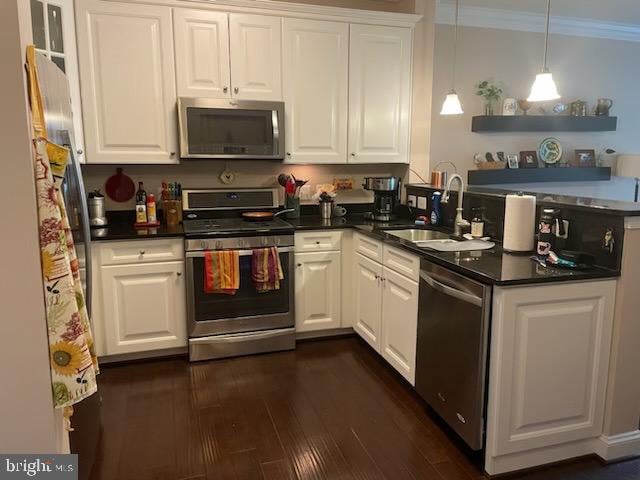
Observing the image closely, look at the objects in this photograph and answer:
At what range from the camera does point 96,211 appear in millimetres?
3275

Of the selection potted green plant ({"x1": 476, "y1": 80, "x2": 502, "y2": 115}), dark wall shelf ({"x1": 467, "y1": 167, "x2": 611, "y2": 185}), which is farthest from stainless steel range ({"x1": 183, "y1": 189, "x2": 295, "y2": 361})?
potted green plant ({"x1": 476, "y1": 80, "x2": 502, "y2": 115})

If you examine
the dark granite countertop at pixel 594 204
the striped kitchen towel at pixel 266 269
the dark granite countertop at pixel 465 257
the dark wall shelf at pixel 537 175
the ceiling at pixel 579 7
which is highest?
the ceiling at pixel 579 7

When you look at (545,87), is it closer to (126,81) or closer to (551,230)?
(551,230)

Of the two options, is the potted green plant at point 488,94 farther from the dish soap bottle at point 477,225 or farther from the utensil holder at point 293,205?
the utensil holder at point 293,205

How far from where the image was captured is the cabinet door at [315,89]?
11.3 feet

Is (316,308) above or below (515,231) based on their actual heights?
below

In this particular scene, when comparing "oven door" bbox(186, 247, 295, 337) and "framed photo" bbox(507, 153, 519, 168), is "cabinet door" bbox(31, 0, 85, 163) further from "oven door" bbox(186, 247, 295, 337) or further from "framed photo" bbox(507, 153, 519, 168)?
"framed photo" bbox(507, 153, 519, 168)

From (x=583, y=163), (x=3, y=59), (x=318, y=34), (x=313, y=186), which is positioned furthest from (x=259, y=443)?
(x=583, y=163)

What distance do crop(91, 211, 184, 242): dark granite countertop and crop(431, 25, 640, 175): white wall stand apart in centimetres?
229

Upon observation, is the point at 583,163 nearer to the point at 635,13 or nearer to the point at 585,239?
the point at 635,13

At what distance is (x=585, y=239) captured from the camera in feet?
7.32

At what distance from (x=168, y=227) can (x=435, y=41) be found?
2622 mm

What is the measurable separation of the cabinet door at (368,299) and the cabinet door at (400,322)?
3.1 inches

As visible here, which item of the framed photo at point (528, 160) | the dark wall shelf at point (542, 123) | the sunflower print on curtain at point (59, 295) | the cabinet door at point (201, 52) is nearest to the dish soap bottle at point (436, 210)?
the dark wall shelf at point (542, 123)
